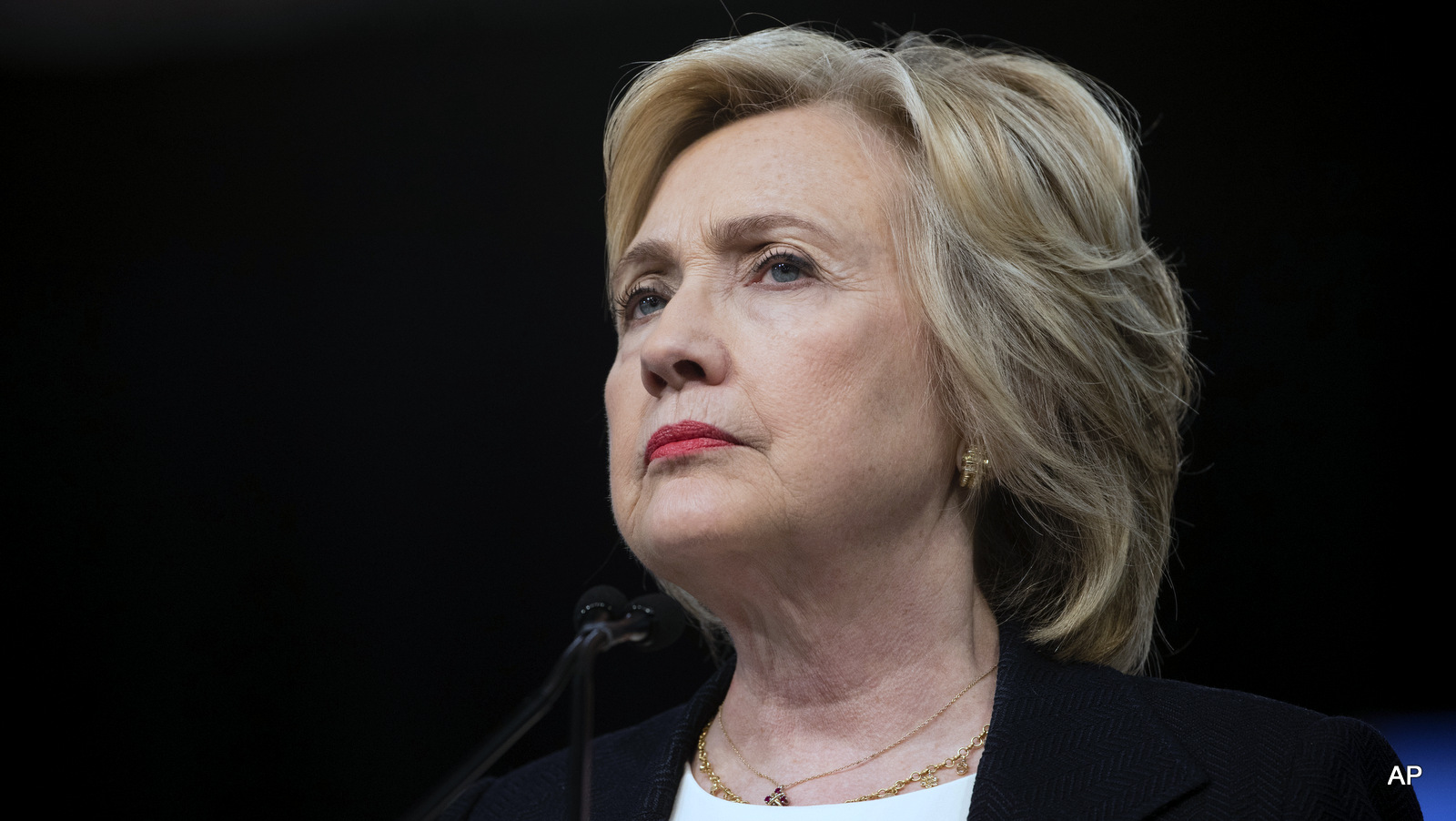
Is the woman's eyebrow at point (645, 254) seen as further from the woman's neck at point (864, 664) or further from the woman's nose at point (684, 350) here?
the woman's neck at point (864, 664)

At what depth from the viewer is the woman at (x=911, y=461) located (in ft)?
4.69

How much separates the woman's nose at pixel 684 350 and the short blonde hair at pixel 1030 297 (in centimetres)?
30

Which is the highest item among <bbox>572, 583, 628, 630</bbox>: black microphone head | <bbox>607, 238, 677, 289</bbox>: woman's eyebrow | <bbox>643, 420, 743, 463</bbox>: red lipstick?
<bbox>607, 238, 677, 289</bbox>: woman's eyebrow

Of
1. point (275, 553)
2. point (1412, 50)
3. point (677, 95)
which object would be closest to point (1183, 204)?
point (1412, 50)

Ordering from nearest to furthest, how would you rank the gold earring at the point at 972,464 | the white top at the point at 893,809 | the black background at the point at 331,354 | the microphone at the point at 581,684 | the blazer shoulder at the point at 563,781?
the microphone at the point at 581,684, the white top at the point at 893,809, the gold earring at the point at 972,464, the blazer shoulder at the point at 563,781, the black background at the point at 331,354

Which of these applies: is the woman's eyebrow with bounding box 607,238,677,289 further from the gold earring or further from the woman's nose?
the gold earring

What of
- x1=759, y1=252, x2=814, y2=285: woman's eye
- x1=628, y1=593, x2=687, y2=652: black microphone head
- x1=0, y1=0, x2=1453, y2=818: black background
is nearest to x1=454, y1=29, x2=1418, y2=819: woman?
x1=759, y1=252, x2=814, y2=285: woman's eye

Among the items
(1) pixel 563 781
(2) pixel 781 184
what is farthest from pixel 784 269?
(1) pixel 563 781

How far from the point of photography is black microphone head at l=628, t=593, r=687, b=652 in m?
1.33

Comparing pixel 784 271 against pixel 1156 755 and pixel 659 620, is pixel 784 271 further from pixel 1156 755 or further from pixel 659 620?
pixel 1156 755

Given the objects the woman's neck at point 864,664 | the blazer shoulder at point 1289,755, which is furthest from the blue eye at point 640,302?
the blazer shoulder at point 1289,755

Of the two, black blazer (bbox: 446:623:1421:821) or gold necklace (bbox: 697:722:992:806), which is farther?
gold necklace (bbox: 697:722:992:806)

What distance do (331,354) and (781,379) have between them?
160 centimetres

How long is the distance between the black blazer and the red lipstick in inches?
19.4
